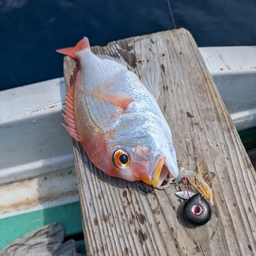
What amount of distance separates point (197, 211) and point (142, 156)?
0.38 meters

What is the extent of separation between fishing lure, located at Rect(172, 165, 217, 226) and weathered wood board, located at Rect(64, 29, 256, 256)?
1.9 inches

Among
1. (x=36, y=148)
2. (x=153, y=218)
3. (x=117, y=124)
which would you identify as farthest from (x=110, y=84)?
(x=36, y=148)

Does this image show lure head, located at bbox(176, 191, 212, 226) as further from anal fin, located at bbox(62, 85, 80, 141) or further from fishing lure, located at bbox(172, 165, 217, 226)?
anal fin, located at bbox(62, 85, 80, 141)

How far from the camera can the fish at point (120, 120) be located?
5.16 feet

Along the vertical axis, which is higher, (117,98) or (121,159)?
(117,98)

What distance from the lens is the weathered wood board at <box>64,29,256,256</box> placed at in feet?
5.00

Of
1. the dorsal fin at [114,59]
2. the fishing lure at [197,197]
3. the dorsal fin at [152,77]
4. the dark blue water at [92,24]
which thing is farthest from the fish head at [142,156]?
the dark blue water at [92,24]

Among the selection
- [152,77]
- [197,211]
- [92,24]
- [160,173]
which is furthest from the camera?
[92,24]

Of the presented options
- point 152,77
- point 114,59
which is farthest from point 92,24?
point 152,77

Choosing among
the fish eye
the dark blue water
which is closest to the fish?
the fish eye

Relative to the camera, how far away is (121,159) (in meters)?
1.57

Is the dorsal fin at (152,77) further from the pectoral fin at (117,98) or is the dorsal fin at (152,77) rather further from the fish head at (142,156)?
the fish head at (142,156)

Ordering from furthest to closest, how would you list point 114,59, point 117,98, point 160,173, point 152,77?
point 114,59
point 152,77
point 117,98
point 160,173

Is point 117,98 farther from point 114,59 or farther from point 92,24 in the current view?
point 92,24
